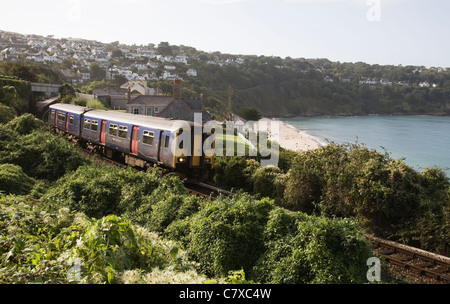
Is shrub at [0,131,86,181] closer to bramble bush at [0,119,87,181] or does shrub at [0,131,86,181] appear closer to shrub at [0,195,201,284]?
bramble bush at [0,119,87,181]

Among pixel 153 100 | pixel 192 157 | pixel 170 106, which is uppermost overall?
pixel 153 100

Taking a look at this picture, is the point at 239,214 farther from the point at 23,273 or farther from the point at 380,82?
the point at 380,82

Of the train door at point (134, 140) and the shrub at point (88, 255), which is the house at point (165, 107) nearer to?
the train door at point (134, 140)

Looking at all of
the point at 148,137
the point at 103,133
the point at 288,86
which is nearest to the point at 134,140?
the point at 148,137

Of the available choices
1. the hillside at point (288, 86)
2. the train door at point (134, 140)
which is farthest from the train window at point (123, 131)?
the hillside at point (288, 86)

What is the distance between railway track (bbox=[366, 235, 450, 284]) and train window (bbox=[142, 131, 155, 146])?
400 inches

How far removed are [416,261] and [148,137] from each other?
11695mm

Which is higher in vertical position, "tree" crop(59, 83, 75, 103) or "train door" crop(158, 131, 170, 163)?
"tree" crop(59, 83, 75, 103)

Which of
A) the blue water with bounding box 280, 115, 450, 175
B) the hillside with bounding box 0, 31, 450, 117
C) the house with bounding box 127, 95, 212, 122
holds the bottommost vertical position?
the blue water with bounding box 280, 115, 450, 175

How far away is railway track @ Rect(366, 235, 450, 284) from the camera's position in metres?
9.40

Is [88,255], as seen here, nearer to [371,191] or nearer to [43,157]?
[371,191]

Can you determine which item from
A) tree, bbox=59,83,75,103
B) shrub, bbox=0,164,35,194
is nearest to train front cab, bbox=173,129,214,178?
shrub, bbox=0,164,35,194

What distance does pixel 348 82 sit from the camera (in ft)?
476

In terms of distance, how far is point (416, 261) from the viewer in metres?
10.3
